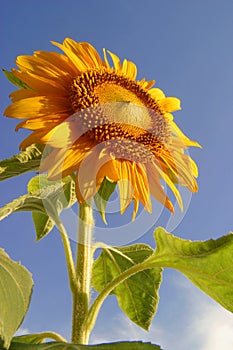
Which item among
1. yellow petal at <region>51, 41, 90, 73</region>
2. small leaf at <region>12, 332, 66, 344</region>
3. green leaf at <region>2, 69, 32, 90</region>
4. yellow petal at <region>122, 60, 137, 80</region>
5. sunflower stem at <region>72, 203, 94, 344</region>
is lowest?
small leaf at <region>12, 332, 66, 344</region>

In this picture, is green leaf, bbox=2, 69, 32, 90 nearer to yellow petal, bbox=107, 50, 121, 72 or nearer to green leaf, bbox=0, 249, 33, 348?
yellow petal, bbox=107, 50, 121, 72

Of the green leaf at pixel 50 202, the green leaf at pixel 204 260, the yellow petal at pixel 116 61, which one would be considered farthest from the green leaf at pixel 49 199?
the yellow petal at pixel 116 61

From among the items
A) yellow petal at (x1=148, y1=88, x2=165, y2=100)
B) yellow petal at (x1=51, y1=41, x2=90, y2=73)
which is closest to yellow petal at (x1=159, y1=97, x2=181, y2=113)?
yellow petal at (x1=148, y1=88, x2=165, y2=100)

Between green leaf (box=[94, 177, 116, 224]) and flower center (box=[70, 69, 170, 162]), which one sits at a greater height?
flower center (box=[70, 69, 170, 162])

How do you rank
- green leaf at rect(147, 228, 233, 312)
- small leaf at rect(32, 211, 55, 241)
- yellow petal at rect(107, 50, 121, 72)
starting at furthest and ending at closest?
yellow petal at rect(107, 50, 121, 72) → small leaf at rect(32, 211, 55, 241) → green leaf at rect(147, 228, 233, 312)

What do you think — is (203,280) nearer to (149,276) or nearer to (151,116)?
(149,276)

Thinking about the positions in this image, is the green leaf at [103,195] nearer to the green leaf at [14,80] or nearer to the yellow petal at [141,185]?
the yellow petal at [141,185]

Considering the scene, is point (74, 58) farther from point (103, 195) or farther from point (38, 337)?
point (38, 337)
